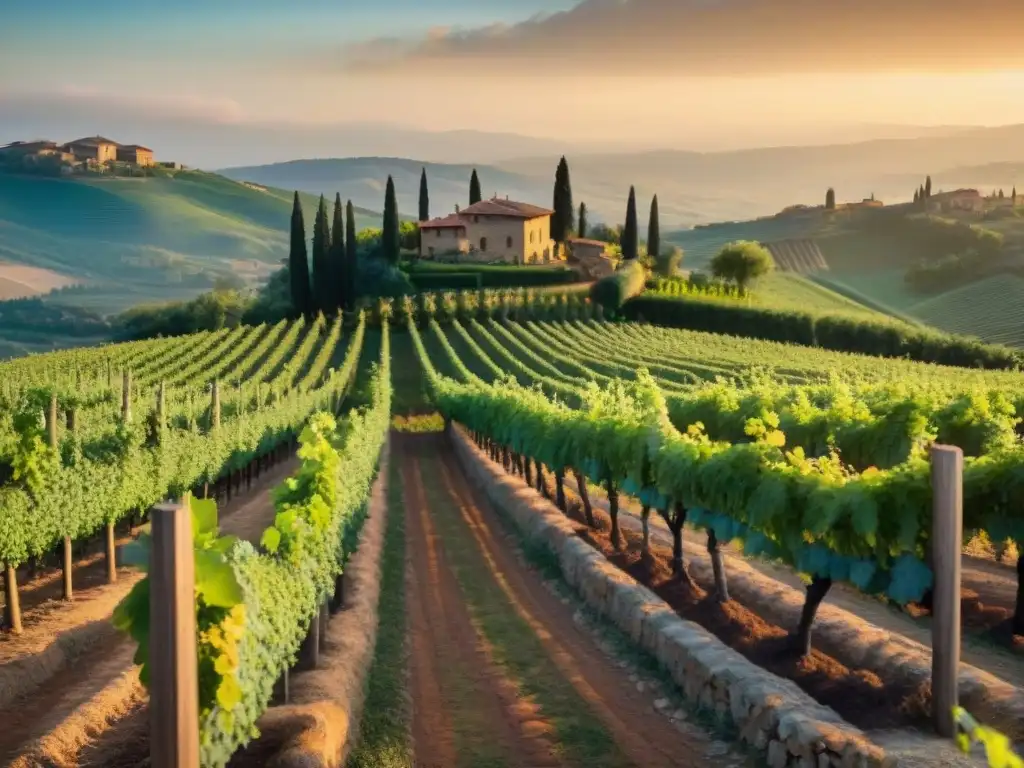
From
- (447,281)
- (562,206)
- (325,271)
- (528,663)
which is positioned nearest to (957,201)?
(562,206)

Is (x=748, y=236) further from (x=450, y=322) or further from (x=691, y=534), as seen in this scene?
(x=691, y=534)

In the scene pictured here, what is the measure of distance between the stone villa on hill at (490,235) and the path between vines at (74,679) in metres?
72.5

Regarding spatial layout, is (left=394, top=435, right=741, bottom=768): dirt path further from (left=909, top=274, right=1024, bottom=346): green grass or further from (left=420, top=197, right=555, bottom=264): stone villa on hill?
(left=420, top=197, right=555, bottom=264): stone villa on hill

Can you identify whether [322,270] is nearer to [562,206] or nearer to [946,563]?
[562,206]

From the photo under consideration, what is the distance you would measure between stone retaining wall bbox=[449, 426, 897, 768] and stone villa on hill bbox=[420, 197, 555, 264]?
240 ft

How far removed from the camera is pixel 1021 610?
10531 millimetres

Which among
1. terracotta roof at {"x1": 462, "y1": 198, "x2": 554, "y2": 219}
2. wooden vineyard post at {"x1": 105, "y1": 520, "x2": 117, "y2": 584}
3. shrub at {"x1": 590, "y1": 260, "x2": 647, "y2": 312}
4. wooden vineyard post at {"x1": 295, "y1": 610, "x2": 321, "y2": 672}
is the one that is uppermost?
terracotta roof at {"x1": 462, "y1": 198, "x2": 554, "y2": 219}

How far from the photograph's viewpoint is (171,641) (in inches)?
197

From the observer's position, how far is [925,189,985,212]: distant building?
511 feet

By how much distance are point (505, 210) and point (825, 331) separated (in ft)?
111

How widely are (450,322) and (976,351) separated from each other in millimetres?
33653

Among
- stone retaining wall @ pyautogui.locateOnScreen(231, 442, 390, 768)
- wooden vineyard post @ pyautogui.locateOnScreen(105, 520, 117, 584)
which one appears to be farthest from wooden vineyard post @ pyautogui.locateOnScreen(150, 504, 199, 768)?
wooden vineyard post @ pyautogui.locateOnScreen(105, 520, 117, 584)

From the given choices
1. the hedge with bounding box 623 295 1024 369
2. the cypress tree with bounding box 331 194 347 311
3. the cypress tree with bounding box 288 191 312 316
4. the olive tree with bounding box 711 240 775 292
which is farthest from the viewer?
the olive tree with bounding box 711 240 775 292

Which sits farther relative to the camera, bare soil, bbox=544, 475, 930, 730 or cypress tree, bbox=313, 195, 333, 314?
cypress tree, bbox=313, 195, 333, 314
